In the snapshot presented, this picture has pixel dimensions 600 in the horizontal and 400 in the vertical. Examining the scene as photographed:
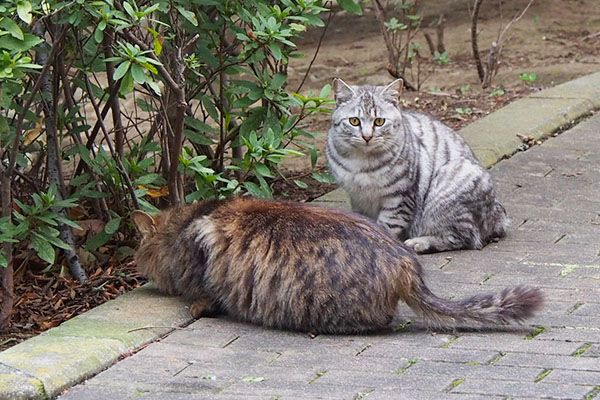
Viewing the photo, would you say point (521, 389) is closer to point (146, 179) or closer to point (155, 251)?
point (155, 251)

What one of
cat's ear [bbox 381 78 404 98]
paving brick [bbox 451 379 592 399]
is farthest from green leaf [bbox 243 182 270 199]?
paving brick [bbox 451 379 592 399]

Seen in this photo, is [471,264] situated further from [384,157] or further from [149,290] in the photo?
[149,290]

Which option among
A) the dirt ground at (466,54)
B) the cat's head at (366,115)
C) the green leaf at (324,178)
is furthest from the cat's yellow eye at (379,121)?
the dirt ground at (466,54)

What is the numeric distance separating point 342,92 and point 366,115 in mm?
267

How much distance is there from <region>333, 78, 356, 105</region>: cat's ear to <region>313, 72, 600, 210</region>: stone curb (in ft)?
2.71

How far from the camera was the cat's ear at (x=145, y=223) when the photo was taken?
18.3 ft

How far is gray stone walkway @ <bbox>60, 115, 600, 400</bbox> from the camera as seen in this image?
4223 millimetres

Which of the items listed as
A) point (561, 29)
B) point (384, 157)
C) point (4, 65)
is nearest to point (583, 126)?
point (384, 157)

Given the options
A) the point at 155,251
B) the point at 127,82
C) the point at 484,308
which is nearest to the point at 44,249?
the point at 155,251

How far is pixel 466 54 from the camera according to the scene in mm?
12375

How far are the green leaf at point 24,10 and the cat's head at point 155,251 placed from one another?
54.0 inches

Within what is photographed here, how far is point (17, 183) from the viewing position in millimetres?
6477

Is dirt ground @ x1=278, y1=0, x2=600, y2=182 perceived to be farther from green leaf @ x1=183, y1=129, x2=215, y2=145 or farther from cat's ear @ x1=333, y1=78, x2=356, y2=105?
green leaf @ x1=183, y1=129, x2=215, y2=145

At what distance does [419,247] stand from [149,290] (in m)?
1.62
